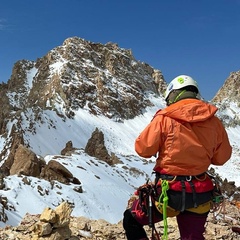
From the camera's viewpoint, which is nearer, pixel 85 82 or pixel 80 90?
pixel 80 90

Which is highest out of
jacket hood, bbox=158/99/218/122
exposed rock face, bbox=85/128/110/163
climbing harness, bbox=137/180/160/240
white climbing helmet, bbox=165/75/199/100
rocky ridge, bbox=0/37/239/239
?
rocky ridge, bbox=0/37/239/239

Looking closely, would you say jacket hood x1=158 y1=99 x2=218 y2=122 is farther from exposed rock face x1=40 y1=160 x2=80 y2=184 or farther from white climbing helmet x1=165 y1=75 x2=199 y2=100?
exposed rock face x1=40 y1=160 x2=80 y2=184

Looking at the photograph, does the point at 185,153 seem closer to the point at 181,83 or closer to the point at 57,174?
the point at 181,83

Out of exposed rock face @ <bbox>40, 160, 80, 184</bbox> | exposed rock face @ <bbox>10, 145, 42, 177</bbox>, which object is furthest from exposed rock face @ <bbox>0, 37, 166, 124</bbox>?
exposed rock face @ <bbox>40, 160, 80, 184</bbox>

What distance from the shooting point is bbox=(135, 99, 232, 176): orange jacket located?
3822 mm

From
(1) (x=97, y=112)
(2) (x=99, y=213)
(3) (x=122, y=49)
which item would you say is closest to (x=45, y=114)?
(1) (x=97, y=112)

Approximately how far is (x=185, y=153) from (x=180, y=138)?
18cm

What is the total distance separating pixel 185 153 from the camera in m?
3.83

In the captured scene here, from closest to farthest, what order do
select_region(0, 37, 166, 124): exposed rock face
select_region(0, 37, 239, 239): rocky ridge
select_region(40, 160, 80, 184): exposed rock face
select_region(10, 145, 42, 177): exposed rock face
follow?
select_region(40, 160, 80, 184): exposed rock face → select_region(10, 145, 42, 177): exposed rock face → select_region(0, 37, 239, 239): rocky ridge → select_region(0, 37, 166, 124): exposed rock face

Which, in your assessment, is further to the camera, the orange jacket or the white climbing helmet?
the white climbing helmet

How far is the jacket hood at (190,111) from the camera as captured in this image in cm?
380

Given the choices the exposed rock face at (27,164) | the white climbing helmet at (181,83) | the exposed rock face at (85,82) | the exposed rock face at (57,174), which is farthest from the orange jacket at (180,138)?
the exposed rock face at (85,82)

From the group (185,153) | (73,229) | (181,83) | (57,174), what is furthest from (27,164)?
(185,153)

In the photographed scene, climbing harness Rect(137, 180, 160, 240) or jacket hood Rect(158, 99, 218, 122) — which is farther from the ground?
jacket hood Rect(158, 99, 218, 122)
